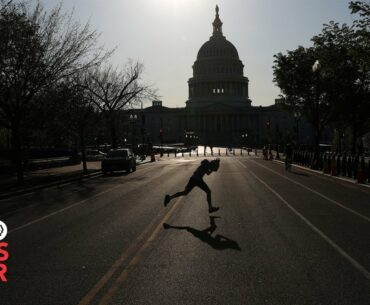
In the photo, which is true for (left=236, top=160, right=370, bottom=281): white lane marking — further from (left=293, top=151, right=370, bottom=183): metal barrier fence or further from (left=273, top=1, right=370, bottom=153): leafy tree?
(left=273, top=1, right=370, bottom=153): leafy tree

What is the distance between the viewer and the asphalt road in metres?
7.15

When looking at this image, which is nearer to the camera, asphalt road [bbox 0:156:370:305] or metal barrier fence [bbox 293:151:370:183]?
asphalt road [bbox 0:156:370:305]

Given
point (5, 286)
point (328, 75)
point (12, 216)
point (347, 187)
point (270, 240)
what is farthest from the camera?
point (328, 75)

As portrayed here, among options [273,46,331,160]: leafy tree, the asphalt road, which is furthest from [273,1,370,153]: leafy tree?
the asphalt road

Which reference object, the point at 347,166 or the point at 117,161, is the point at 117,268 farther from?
the point at 117,161

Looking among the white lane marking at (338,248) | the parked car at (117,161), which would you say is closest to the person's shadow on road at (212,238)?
the white lane marking at (338,248)

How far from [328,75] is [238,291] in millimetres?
41928

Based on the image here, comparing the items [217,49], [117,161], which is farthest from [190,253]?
[217,49]

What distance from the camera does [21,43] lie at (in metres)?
27.0

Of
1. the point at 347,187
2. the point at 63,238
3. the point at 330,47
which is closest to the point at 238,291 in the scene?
the point at 63,238

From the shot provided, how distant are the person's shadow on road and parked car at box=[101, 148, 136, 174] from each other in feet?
84.5

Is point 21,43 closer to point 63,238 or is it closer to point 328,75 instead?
point 63,238

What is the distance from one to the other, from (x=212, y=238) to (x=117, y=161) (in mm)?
28110

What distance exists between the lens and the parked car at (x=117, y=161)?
127 ft
